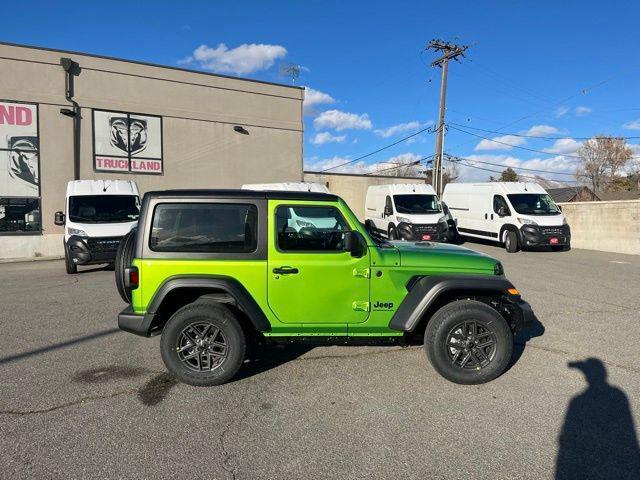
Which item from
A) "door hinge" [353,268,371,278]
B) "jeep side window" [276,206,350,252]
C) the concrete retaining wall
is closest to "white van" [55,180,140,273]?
"jeep side window" [276,206,350,252]

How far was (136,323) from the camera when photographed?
416 centimetres

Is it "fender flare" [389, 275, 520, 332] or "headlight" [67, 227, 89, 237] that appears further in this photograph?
"headlight" [67, 227, 89, 237]

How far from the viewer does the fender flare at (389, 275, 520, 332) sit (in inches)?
165

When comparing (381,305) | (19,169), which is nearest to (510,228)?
(381,305)

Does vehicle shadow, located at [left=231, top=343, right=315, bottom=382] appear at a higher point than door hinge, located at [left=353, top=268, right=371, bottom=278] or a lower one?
lower

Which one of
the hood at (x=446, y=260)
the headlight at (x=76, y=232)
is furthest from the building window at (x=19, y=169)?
the hood at (x=446, y=260)

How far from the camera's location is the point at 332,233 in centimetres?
433

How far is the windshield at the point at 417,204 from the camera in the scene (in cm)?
1694

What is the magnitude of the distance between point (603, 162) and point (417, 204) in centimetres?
5933

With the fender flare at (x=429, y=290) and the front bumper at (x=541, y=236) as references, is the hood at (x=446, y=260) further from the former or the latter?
the front bumper at (x=541, y=236)

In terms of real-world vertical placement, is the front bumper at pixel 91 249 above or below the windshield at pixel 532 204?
below

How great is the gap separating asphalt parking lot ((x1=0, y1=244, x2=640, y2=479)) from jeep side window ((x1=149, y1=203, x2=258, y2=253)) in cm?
128

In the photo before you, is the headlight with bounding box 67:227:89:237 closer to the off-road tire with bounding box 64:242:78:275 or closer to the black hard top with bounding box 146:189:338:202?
the off-road tire with bounding box 64:242:78:275

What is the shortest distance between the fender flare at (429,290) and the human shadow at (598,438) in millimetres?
1084
